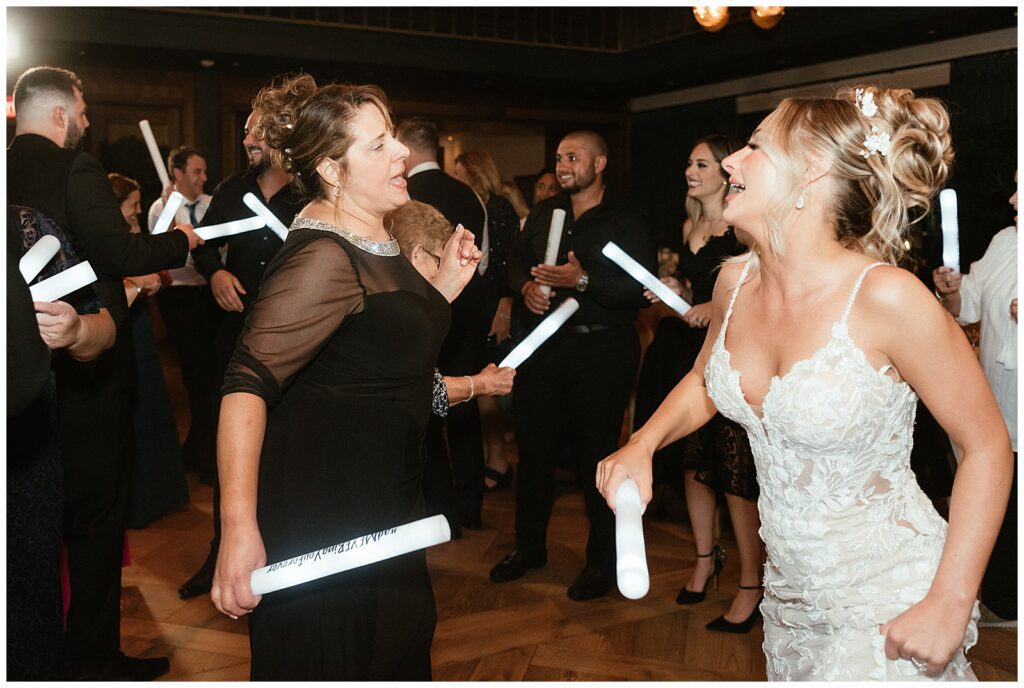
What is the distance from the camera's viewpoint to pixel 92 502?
8.66 ft

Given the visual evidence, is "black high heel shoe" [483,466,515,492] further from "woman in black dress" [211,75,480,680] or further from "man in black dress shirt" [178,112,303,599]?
"woman in black dress" [211,75,480,680]

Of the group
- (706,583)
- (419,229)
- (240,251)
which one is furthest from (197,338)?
(706,583)

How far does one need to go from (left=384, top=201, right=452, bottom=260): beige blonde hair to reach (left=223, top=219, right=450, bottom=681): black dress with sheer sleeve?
27.7 inches

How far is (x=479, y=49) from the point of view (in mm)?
9422

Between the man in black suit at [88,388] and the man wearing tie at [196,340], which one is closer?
the man in black suit at [88,388]

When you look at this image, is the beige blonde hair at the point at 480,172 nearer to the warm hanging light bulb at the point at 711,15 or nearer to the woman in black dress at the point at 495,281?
the woman in black dress at the point at 495,281

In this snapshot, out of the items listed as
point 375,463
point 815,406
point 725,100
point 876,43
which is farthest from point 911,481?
point 725,100

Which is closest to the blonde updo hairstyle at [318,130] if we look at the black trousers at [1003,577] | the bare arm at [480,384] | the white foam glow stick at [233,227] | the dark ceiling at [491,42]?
the bare arm at [480,384]

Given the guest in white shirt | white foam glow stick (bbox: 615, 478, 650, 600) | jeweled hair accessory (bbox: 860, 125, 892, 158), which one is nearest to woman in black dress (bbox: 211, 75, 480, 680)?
white foam glow stick (bbox: 615, 478, 650, 600)

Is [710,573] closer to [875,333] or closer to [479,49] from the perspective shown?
[875,333]

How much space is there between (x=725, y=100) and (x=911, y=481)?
369 inches

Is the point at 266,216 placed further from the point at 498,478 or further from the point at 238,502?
the point at 498,478

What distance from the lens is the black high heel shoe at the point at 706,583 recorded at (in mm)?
3314

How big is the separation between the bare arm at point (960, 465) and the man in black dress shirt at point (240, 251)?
244 centimetres
